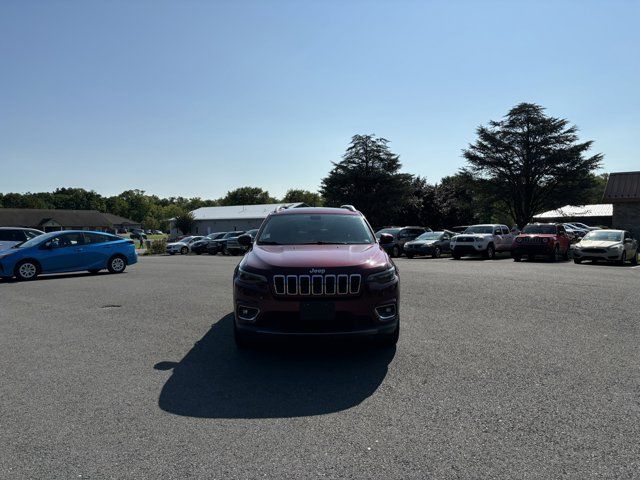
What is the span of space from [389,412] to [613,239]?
64.6 ft

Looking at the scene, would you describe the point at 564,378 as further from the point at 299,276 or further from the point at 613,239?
the point at 613,239

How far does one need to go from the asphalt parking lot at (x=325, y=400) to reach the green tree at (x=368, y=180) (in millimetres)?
50852

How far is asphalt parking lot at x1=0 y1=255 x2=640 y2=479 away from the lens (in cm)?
307

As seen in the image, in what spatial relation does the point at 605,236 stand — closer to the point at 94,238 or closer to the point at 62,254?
the point at 94,238

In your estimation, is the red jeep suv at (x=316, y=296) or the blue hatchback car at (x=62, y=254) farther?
the blue hatchback car at (x=62, y=254)

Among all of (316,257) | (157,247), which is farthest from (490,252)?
(157,247)

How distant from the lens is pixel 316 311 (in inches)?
195

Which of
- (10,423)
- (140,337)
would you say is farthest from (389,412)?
(140,337)

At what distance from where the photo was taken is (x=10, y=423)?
3.75 m

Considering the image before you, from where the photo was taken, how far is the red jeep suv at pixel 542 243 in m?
21.6

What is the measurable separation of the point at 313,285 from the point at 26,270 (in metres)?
13.3

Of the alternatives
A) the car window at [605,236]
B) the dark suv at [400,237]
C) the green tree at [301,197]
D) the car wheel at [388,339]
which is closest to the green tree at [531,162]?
the dark suv at [400,237]

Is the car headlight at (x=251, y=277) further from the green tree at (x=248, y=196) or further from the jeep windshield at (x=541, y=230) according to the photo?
the green tree at (x=248, y=196)

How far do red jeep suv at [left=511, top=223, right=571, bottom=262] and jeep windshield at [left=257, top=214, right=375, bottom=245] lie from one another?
56.8ft
